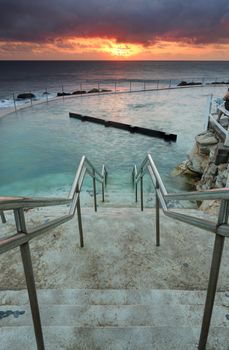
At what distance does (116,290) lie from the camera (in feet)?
5.65

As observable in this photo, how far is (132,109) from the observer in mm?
16688

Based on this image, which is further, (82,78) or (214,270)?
(82,78)

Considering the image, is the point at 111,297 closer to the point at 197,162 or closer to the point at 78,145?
the point at 197,162

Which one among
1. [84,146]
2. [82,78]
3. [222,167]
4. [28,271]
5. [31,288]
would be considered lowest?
[84,146]

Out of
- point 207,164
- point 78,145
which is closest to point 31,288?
point 207,164

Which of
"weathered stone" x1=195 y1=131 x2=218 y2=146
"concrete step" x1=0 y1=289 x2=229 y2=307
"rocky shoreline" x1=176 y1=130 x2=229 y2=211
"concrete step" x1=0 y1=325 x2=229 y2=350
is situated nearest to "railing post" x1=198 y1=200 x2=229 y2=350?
"concrete step" x1=0 y1=325 x2=229 y2=350

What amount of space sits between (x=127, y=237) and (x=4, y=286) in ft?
3.83

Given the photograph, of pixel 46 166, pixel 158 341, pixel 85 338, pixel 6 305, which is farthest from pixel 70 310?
pixel 46 166

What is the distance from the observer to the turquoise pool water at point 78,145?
728cm

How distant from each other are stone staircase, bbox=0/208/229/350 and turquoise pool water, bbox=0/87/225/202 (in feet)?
14.2

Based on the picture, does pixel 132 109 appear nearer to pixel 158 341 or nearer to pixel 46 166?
pixel 46 166

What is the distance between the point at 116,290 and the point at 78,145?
351 inches

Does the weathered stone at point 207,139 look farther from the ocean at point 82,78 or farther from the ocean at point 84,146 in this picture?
the ocean at point 82,78

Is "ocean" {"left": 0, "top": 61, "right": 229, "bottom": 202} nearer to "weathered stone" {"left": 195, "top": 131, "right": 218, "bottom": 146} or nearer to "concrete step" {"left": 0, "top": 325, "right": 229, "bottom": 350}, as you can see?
"weathered stone" {"left": 195, "top": 131, "right": 218, "bottom": 146}
